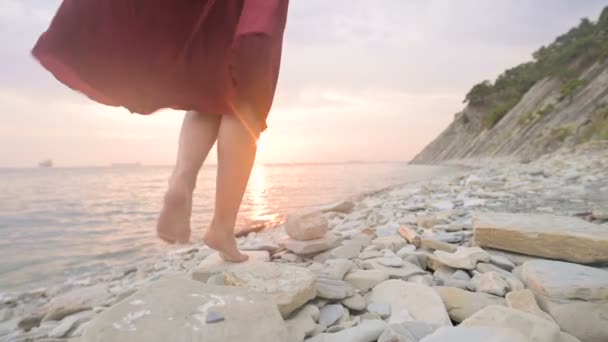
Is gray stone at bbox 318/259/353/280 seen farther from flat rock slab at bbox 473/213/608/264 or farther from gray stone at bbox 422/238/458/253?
flat rock slab at bbox 473/213/608/264

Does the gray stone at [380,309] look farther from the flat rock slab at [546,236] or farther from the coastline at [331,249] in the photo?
the flat rock slab at [546,236]

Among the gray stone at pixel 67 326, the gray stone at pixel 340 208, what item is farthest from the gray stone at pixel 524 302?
the gray stone at pixel 340 208

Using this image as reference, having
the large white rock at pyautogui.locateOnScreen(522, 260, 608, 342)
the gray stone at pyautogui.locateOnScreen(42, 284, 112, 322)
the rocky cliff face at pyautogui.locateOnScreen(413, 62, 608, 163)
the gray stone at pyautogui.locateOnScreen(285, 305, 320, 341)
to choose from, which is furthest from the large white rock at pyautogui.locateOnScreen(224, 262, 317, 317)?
the rocky cliff face at pyautogui.locateOnScreen(413, 62, 608, 163)

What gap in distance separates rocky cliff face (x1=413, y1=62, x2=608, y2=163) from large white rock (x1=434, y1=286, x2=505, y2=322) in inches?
542

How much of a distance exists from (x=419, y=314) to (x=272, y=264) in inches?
24.1

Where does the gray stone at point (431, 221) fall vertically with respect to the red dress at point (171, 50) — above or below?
below

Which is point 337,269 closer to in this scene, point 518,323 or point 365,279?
point 365,279

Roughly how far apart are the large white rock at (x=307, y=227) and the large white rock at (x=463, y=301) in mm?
936

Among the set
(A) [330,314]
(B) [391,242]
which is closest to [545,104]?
(B) [391,242]

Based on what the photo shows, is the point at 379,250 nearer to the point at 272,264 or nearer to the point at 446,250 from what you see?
the point at 446,250

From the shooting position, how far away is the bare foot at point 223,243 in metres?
1.53

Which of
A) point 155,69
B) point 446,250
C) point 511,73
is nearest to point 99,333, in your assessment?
point 155,69

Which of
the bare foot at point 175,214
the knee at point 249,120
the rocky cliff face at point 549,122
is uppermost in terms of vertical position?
the rocky cliff face at point 549,122

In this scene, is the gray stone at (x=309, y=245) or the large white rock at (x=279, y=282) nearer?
the large white rock at (x=279, y=282)
